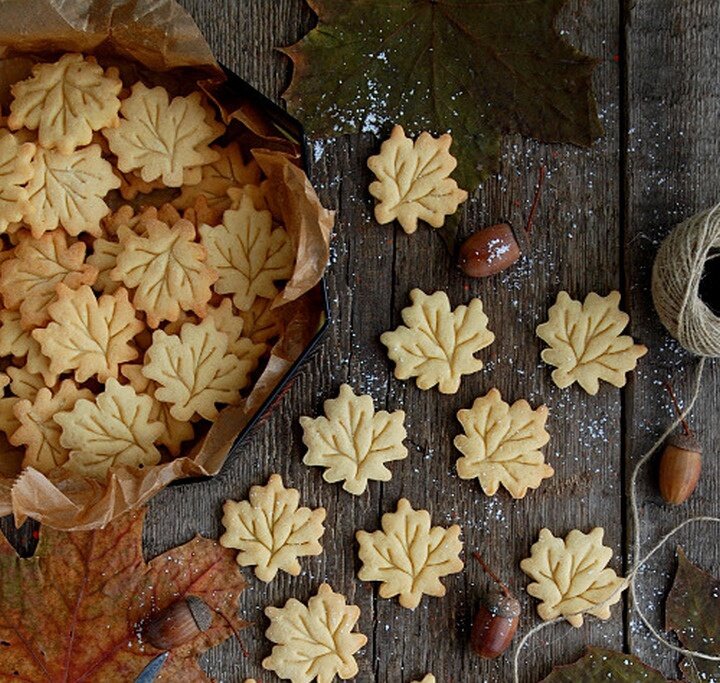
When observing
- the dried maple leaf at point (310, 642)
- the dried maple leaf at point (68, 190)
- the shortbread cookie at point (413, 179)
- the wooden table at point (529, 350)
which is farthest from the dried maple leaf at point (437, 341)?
the dried maple leaf at point (68, 190)

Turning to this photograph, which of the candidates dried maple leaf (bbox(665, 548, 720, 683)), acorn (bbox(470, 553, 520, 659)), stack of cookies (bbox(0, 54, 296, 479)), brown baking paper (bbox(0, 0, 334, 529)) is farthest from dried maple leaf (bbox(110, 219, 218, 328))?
dried maple leaf (bbox(665, 548, 720, 683))

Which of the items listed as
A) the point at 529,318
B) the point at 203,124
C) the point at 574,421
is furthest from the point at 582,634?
the point at 203,124

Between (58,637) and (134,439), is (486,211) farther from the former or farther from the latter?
(58,637)

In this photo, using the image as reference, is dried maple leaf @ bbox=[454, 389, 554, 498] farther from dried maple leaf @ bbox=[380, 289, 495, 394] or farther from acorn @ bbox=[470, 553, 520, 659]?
acorn @ bbox=[470, 553, 520, 659]

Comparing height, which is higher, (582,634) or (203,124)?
(203,124)

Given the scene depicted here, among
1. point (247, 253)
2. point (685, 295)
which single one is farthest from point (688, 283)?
point (247, 253)

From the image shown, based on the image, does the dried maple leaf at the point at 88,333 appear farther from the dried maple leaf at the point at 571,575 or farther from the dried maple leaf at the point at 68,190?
the dried maple leaf at the point at 571,575

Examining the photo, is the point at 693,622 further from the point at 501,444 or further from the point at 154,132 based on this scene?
the point at 154,132

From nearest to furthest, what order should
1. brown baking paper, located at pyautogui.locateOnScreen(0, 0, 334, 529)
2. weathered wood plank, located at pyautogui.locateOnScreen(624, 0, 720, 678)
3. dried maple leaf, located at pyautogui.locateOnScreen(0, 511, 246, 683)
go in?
1. brown baking paper, located at pyautogui.locateOnScreen(0, 0, 334, 529)
2. dried maple leaf, located at pyautogui.locateOnScreen(0, 511, 246, 683)
3. weathered wood plank, located at pyautogui.locateOnScreen(624, 0, 720, 678)
